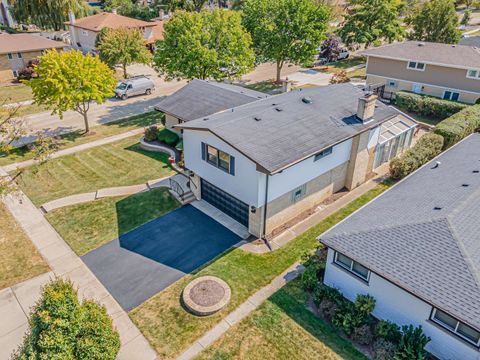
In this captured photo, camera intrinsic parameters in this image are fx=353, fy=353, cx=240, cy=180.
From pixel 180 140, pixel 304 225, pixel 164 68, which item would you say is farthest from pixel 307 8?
pixel 304 225

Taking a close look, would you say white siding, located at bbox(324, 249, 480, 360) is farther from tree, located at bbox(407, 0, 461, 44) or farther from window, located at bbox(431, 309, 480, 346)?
tree, located at bbox(407, 0, 461, 44)

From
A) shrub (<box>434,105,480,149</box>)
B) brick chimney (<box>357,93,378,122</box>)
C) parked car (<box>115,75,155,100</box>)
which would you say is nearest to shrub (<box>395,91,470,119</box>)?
shrub (<box>434,105,480,149</box>)

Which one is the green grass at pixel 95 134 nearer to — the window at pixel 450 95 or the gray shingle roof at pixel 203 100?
the gray shingle roof at pixel 203 100

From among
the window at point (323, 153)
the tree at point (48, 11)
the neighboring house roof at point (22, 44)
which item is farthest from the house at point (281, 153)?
the tree at point (48, 11)

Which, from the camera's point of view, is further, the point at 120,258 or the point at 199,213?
the point at 199,213

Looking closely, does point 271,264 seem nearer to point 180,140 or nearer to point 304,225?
point 304,225

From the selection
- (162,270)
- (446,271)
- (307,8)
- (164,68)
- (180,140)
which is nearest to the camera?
(446,271)
